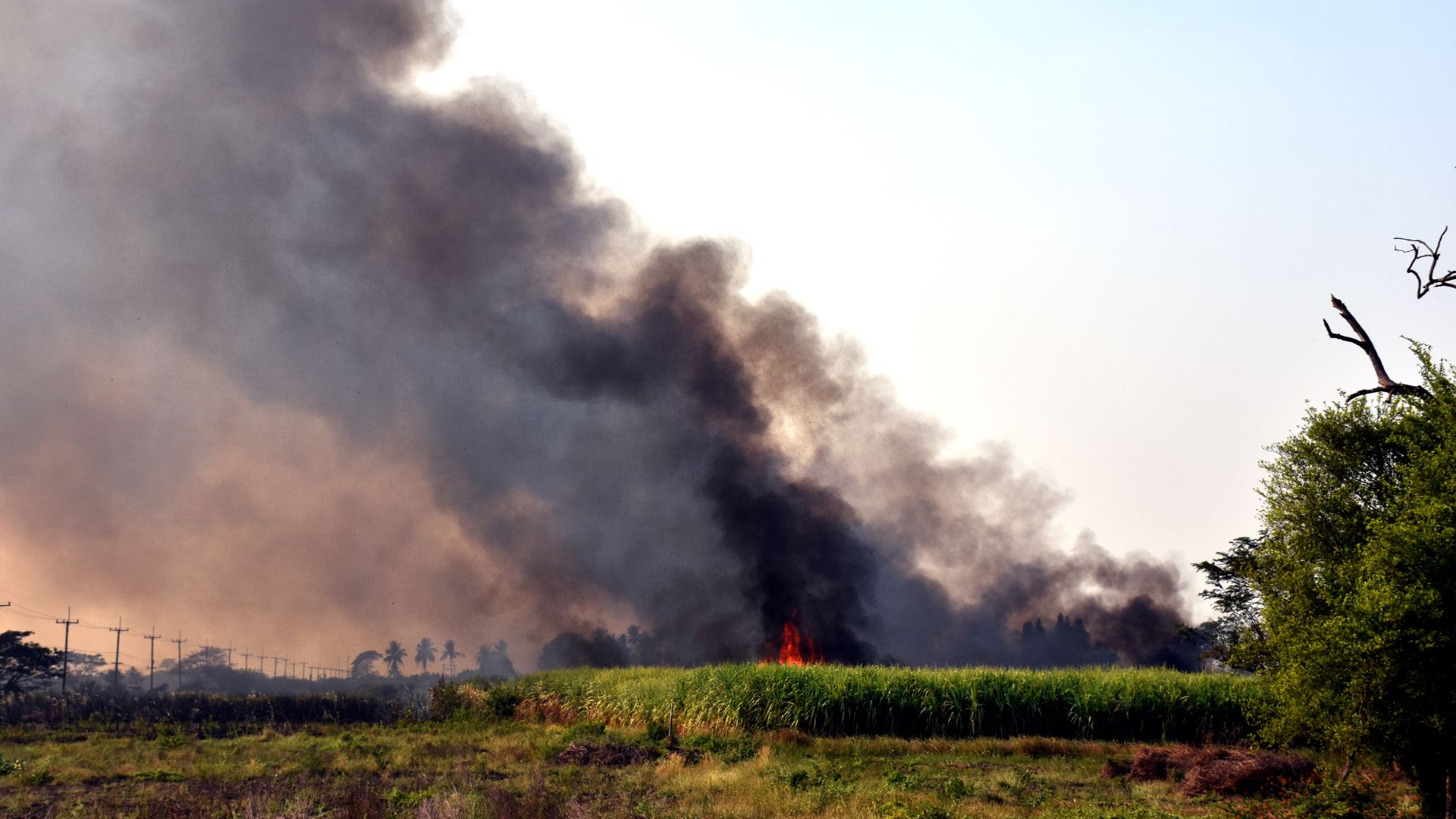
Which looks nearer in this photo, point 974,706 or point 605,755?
point 605,755

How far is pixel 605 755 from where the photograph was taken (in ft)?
101

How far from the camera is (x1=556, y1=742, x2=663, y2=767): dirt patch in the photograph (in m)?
30.0

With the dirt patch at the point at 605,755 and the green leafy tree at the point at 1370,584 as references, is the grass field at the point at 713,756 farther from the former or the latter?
the green leafy tree at the point at 1370,584

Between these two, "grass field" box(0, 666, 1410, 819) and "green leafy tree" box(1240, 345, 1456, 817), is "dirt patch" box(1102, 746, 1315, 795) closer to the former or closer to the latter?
"grass field" box(0, 666, 1410, 819)

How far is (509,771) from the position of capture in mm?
28031

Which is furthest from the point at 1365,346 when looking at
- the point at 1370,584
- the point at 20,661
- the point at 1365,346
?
the point at 20,661

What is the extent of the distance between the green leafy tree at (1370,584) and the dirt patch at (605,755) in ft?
62.3

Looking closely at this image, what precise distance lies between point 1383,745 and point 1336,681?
56.6 inches

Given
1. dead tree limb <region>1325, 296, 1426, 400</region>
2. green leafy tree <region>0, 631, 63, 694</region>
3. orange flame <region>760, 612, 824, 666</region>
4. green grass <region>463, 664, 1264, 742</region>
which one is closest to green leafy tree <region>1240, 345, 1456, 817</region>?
dead tree limb <region>1325, 296, 1426, 400</region>

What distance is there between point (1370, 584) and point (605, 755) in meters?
22.9

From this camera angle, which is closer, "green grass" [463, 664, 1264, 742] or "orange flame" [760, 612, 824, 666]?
"green grass" [463, 664, 1264, 742]

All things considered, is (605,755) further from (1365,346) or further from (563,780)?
(1365,346)

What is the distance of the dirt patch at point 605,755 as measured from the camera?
30.0m

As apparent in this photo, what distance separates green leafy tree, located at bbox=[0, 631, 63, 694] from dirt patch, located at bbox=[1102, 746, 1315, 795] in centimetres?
8252
